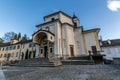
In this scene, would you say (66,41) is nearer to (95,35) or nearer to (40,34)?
(40,34)

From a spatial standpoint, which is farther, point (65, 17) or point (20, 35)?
point (20, 35)

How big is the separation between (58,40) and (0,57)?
96.4 ft

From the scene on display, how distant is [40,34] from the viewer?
1758 cm

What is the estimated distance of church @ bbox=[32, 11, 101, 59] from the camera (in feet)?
55.1

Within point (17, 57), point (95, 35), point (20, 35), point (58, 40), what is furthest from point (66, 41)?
point (20, 35)

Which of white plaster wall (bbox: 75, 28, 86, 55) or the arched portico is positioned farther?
white plaster wall (bbox: 75, 28, 86, 55)

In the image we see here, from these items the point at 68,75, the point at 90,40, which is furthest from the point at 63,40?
the point at 68,75

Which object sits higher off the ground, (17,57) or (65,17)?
(65,17)

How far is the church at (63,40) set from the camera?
16.8 m

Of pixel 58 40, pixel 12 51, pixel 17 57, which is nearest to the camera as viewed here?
pixel 58 40

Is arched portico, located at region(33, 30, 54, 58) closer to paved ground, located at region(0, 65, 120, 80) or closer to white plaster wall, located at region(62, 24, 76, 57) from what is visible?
white plaster wall, located at region(62, 24, 76, 57)

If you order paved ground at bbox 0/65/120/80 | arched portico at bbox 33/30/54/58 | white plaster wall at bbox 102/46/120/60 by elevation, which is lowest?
paved ground at bbox 0/65/120/80

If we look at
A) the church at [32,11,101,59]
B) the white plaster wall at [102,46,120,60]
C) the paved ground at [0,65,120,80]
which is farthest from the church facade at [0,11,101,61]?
the paved ground at [0,65,120,80]

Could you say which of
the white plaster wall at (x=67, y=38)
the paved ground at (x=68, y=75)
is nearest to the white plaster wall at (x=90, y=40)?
the white plaster wall at (x=67, y=38)
